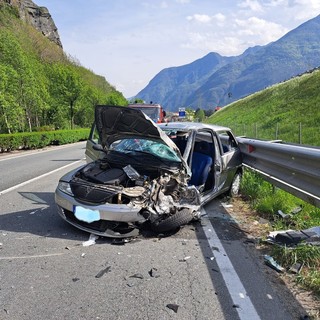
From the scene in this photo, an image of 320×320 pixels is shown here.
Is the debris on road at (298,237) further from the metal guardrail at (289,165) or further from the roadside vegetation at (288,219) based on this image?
the metal guardrail at (289,165)

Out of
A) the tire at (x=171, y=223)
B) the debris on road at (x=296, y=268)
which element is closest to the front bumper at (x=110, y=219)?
the tire at (x=171, y=223)

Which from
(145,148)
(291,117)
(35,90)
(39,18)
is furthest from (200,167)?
(39,18)

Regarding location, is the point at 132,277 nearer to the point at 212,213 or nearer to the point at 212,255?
the point at 212,255

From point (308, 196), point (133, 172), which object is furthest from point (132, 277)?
point (308, 196)

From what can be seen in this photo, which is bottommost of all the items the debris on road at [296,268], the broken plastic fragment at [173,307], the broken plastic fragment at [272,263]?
the broken plastic fragment at [272,263]

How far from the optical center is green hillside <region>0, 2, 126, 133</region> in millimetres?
27406

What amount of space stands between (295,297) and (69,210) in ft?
9.34

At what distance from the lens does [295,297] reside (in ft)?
10.1

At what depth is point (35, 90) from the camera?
99.8ft

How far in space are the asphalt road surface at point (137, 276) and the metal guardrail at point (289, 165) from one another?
101 cm

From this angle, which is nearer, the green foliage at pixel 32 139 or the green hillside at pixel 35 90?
the green foliage at pixel 32 139

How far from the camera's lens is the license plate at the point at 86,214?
14.2 ft

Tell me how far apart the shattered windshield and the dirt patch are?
145 cm

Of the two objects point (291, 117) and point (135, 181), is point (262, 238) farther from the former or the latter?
point (291, 117)
